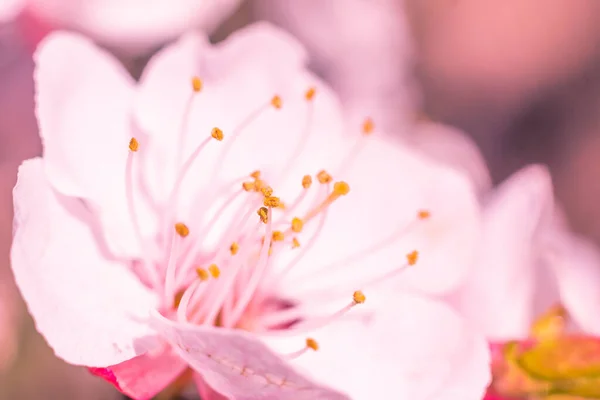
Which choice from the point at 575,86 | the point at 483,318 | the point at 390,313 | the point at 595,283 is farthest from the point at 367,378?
the point at 575,86

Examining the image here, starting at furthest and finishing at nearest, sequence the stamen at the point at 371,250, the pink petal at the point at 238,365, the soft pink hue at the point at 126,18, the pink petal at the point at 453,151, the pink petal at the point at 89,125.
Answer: the pink petal at the point at 453,151 < the soft pink hue at the point at 126,18 < the stamen at the point at 371,250 < the pink petal at the point at 89,125 < the pink petal at the point at 238,365

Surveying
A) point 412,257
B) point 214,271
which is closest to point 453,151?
point 412,257

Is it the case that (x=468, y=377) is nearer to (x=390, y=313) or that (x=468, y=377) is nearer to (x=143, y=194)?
(x=390, y=313)

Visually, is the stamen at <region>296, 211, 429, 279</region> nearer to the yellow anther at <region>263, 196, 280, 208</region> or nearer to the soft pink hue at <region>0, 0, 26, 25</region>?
the yellow anther at <region>263, 196, 280, 208</region>

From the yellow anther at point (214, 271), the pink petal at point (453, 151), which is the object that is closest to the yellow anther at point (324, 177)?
the yellow anther at point (214, 271)

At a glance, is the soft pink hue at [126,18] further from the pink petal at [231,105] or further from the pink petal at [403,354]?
the pink petal at [403,354]
